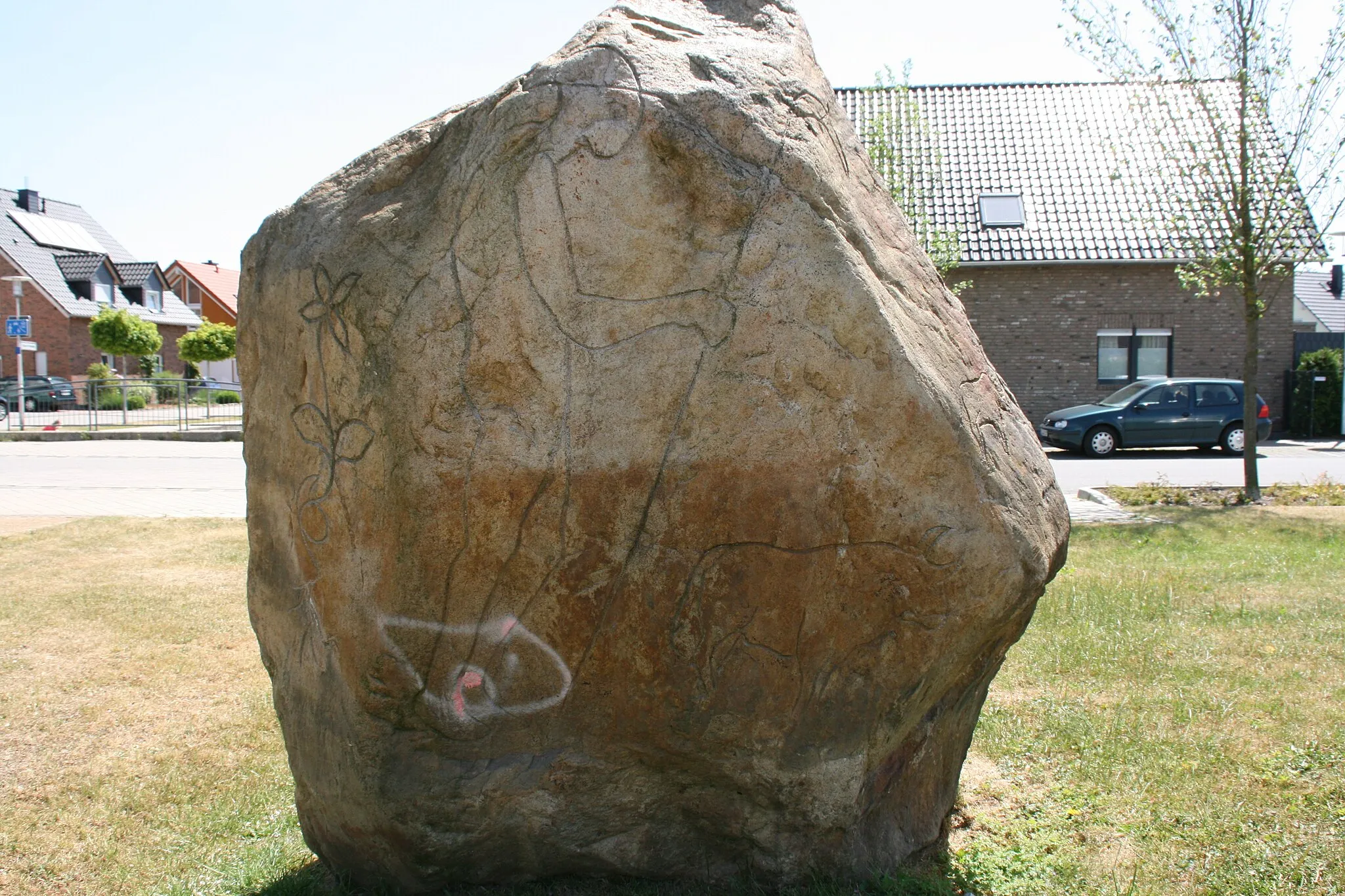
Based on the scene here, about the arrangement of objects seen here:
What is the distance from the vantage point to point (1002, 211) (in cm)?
1964

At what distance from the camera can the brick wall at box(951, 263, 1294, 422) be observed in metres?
19.5

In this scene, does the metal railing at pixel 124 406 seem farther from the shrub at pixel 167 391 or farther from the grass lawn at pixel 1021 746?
the grass lawn at pixel 1021 746

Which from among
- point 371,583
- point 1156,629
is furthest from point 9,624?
point 1156,629

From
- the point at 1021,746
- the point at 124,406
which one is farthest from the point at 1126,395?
the point at 124,406

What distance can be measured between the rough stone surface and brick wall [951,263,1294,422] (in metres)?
17.3

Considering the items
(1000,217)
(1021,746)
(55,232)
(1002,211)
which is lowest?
(1021,746)

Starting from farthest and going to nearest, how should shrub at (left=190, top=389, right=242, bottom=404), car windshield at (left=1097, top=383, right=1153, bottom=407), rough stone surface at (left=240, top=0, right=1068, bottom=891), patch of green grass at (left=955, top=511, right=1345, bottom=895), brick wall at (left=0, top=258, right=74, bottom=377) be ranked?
brick wall at (left=0, top=258, right=74, bottom=377) → shrub at (left=190, top=389, right=242, bottom=404) → car windshield at (left=1097, top=383, right=1153, bottom=407) → patch of green grass at (left=955, top=511, right=1345, bottom=895) → rough stone surface at (left=240, top=0, right=1068, bottom=891)

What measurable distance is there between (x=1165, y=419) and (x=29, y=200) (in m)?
38.1

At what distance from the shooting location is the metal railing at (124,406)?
23.1 meters

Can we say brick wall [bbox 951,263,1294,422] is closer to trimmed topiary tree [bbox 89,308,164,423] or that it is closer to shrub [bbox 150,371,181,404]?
shrub [bbox 150,371,181,404]

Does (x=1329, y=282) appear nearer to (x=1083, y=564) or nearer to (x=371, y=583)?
(x=1083, y=564)

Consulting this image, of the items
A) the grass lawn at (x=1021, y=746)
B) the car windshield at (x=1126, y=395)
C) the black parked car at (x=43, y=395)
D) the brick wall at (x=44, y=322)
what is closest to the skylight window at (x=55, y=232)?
the brick wall at (x=44, y=322)

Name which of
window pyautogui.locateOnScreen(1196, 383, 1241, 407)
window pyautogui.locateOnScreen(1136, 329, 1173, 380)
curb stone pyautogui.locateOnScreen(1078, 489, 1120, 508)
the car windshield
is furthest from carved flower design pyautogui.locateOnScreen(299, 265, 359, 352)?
window pyautogui.locateOnScreen(1136, 329, 1173, 380)

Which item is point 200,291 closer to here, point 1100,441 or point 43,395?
point 43,395
